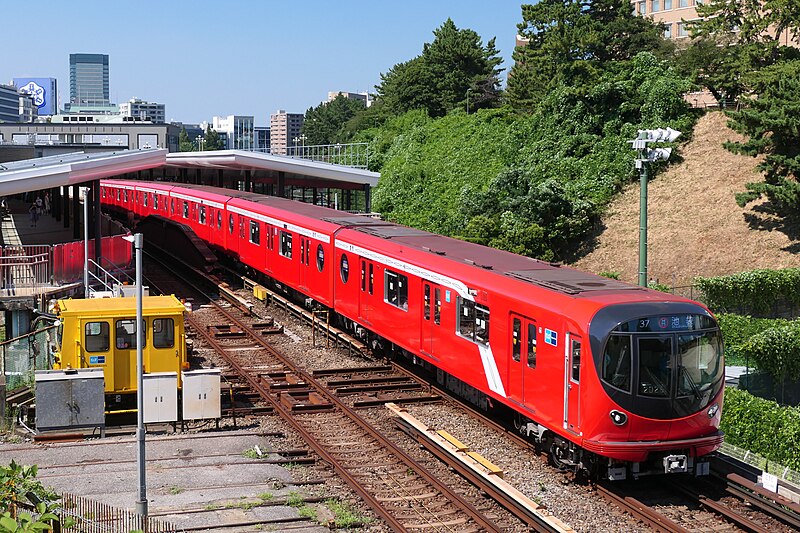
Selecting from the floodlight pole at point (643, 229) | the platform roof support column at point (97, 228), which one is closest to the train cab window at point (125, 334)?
the platform roof support column at point (97, 228)

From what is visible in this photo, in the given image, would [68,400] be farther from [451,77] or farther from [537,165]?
[451,77]

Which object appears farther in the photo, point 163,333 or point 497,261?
point 497,261

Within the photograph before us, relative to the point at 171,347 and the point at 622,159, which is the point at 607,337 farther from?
the point at 622,159

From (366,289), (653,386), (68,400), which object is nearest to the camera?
(653,386)

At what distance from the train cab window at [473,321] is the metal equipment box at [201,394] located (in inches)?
173

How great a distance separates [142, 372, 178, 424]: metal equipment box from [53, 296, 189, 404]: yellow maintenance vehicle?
1.59 ft

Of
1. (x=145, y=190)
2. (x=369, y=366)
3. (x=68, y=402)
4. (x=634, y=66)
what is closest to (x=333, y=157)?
(x=145, y=190)

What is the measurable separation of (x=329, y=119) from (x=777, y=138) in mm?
92096

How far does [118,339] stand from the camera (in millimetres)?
16922

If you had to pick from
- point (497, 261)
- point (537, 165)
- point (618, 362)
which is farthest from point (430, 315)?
point (537, 165)

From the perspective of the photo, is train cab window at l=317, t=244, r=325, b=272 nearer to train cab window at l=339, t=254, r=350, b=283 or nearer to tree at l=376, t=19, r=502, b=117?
train cab window at l=339, t=254, r=350, b=283

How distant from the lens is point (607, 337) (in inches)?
485

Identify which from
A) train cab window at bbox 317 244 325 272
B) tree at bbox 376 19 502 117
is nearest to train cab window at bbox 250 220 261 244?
train cab window at bbox 317 244 325 272

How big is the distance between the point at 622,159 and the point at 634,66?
5.53 metres
